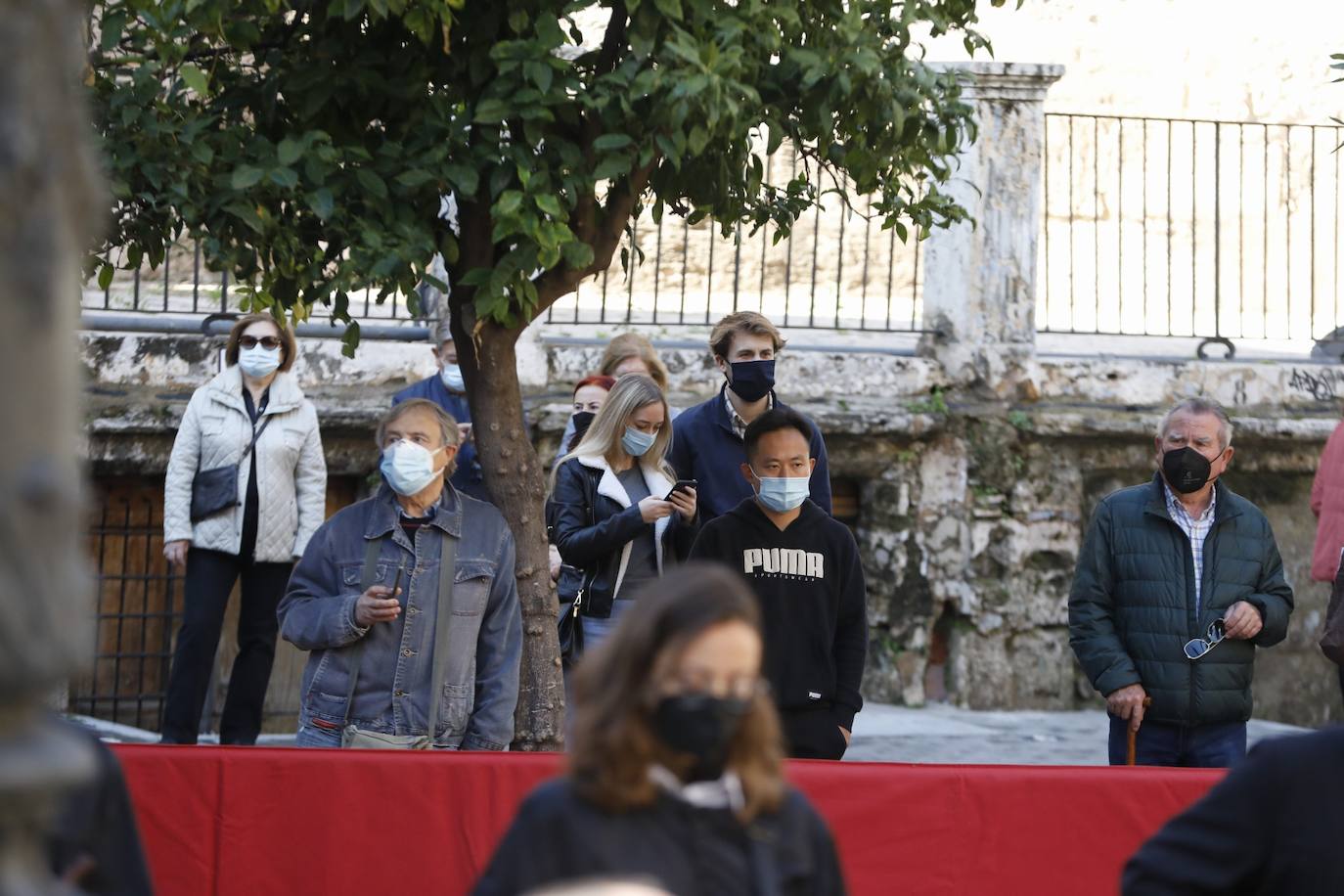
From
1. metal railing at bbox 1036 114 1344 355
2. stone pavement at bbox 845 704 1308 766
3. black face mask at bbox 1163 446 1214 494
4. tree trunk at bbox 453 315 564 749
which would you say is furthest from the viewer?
metal railing at bbox 1036 114 1344 355

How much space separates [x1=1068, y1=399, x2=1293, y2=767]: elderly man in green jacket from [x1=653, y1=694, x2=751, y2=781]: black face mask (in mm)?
3552

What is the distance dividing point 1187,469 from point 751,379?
1.61 m

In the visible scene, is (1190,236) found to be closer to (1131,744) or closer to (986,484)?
(986,484)

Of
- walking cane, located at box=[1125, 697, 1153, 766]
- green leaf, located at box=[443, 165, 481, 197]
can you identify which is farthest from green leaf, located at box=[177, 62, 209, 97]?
walking cane, located at box=[1125, 697, 1153, 766]

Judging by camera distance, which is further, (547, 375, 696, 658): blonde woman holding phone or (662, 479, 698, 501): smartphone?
(547, 375, 696, 658): blonde woman holding phone

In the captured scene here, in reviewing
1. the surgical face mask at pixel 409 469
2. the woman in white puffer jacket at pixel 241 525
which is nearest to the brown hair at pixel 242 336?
the woman in white puffer jacket at pixel 241 525

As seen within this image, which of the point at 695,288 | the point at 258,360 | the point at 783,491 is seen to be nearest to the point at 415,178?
the point at 783,491

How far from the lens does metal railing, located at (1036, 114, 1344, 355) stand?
11188 millimetres

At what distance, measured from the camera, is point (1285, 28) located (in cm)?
1911

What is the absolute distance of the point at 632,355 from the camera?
708 centimetres

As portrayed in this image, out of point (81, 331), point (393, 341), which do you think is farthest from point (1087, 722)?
point (81, 331)

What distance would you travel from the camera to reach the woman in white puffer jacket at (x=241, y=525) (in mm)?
7160

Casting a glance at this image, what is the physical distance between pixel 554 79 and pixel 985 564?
5856mm

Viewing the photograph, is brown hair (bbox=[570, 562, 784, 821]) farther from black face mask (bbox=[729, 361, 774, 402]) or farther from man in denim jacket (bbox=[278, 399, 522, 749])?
black face mask (bbox=[729, 361, 774, 402])
